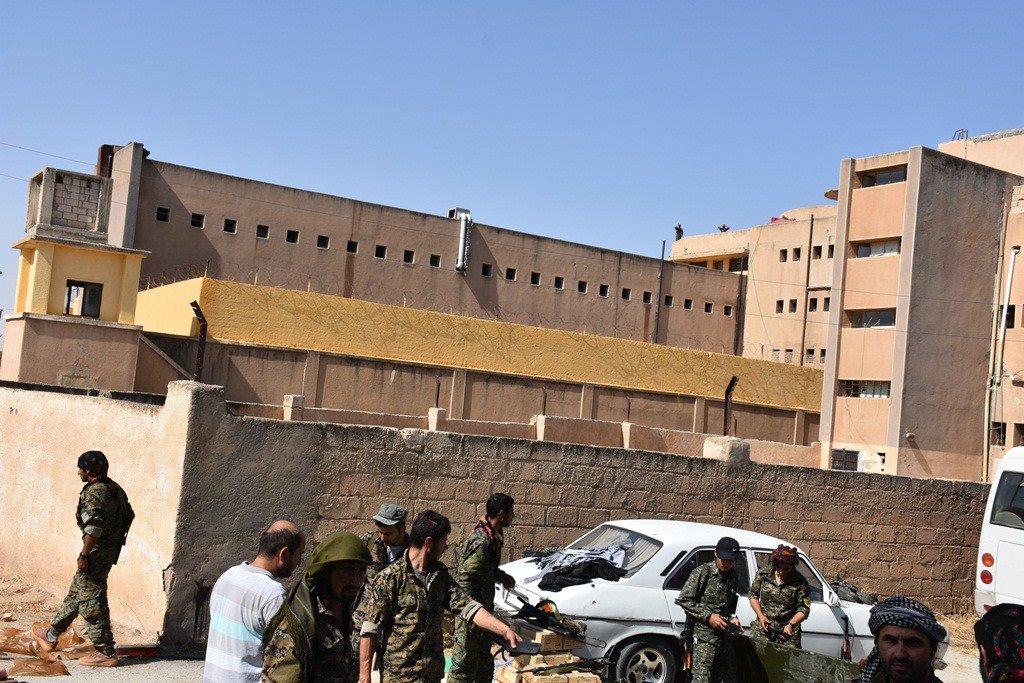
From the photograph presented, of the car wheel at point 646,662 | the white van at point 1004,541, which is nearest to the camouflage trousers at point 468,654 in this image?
the car wheel at point 646,662

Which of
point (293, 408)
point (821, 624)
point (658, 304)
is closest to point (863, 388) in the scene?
point (658, 304)

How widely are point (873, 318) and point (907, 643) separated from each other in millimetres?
34003

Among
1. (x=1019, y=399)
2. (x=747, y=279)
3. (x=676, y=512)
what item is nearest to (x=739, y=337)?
(x=747, y=279)

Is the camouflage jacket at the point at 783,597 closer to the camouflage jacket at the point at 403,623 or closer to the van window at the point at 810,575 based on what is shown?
the van window at the point at 810,575

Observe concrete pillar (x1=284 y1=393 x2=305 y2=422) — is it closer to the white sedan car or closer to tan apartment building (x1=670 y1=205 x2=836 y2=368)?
the white sedan car

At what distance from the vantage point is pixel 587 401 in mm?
30984

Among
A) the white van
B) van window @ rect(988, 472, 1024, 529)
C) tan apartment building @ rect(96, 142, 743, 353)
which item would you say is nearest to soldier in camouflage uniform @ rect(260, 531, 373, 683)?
the white van

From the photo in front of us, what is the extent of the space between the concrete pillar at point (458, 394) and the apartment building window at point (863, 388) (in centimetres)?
1508

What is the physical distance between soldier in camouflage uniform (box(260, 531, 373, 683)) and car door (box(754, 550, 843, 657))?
17.8 feet

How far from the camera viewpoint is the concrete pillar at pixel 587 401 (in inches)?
1213

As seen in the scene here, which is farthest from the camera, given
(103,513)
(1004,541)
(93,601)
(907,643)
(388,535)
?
(1004,541)

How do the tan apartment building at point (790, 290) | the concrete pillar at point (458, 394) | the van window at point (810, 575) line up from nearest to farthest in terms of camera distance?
the van window at point (810, 575) < the concrete pillar at point (458, 394) < the tan apartment building at point (790, 290)

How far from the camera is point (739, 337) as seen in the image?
2025 inches

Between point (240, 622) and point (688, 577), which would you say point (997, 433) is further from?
point (240, 622)
